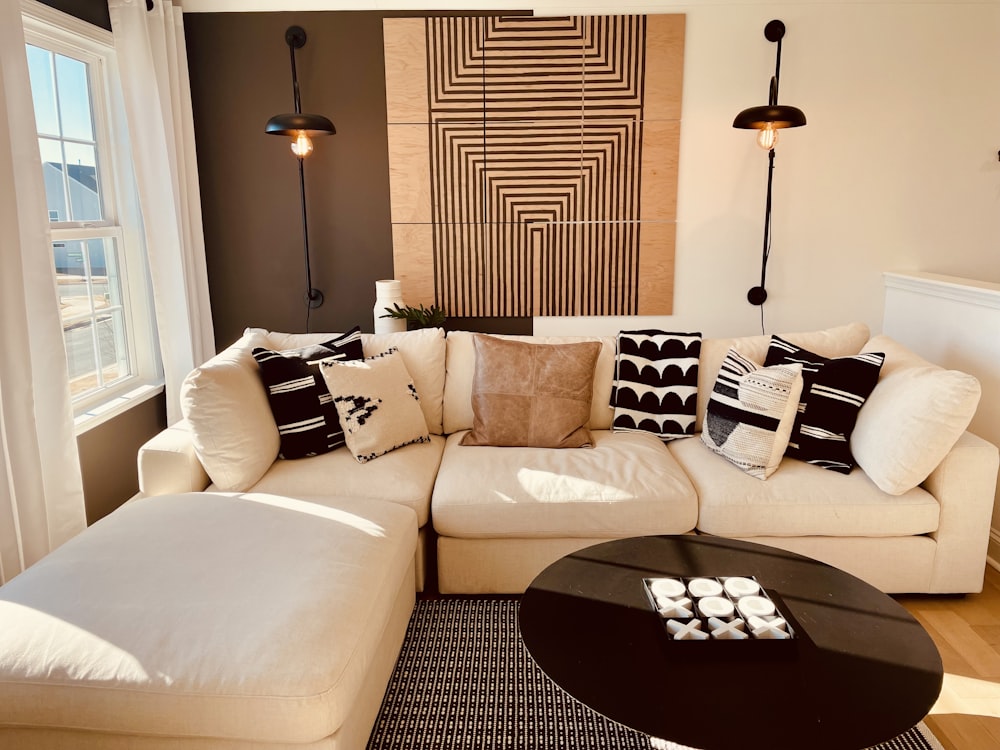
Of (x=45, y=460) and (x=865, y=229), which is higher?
(x=865, y=229)

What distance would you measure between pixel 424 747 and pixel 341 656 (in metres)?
0.50

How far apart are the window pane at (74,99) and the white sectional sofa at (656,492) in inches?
52.1

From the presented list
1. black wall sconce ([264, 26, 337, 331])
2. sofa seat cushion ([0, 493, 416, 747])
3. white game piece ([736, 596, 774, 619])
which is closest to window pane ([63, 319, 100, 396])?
black wall sconce ([264, 26, 337, 331])

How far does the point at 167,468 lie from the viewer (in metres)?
2.56

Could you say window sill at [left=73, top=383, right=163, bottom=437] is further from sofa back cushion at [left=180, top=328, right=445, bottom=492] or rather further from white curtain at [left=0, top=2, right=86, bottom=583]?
sofa back cushion at [left=180, top=328, right=445, bottom=492]

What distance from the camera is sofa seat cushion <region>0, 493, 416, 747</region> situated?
1.54 meters

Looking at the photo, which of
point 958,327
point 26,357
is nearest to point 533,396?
point 26,357

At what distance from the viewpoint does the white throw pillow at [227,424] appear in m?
Answer: 2.52

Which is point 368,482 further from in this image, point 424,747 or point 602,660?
point 602,660

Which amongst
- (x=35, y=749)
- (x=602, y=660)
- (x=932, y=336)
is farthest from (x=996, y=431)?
(x=35, y=749)

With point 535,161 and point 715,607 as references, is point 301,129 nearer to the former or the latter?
point 535,161

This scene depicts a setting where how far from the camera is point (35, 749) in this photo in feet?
5.38

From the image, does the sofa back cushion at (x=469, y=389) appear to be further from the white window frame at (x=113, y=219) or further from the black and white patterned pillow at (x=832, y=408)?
the white window frame at (x=113, y=219)

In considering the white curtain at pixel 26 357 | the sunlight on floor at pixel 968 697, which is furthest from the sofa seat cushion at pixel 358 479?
the sunlight on floor at pixel 968 697
